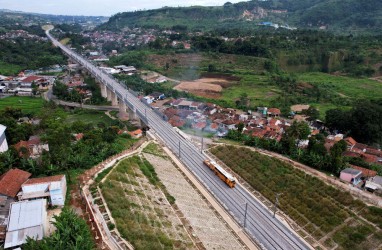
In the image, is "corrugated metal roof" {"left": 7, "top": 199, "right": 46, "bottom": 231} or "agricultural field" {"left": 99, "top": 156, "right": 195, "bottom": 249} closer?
"corrugated metal roof" {"left": 7, "top": 199, "right": 46, "bottom": 231}

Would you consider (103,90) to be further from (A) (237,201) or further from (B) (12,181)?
(A) (237,201)

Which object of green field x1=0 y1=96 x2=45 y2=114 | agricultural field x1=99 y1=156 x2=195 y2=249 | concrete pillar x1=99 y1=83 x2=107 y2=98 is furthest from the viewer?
concrete pillar x1=99 y1=83 x2=107 y2=98

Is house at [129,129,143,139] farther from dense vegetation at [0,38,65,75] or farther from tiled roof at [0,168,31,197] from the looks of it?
dense vegetation at [0,38,65,75]

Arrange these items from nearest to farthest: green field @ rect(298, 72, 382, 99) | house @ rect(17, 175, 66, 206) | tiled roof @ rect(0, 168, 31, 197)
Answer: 1. house @ rect(17, 175, 66, 206)
2. tiled roof @ rect(0, 168, 31, 197)
3. green field @ rect(298, 72, 382, 99)

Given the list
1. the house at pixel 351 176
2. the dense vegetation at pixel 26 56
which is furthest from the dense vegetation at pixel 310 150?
the dense vegetation at pixel 26 56

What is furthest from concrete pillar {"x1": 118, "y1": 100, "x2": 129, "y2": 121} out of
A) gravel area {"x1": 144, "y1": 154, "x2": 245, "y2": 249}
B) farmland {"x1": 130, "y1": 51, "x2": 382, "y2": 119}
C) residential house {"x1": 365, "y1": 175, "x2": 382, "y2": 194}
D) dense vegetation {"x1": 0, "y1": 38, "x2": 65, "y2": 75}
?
dense vegetation {"x1": 0, "y1": 38, "x2": 65, "y2": 75}

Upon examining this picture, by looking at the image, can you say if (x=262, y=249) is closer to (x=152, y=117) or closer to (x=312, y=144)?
(x=312, y=144)

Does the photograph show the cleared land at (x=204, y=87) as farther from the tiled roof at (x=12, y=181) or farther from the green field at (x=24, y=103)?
the tiled roof at (x=12, y=181)

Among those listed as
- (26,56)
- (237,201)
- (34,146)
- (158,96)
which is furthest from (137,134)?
(26,56)
